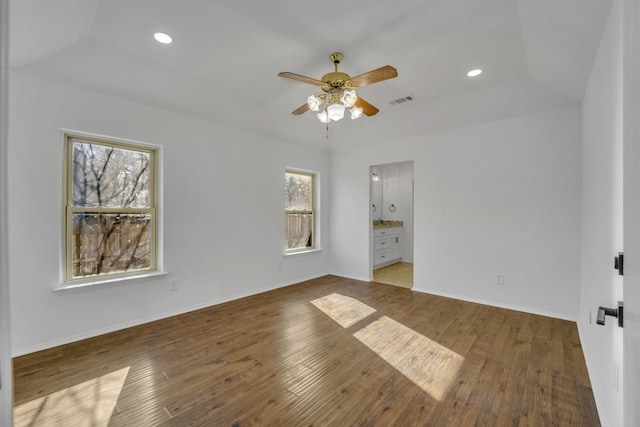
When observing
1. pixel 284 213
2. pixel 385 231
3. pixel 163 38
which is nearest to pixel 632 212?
pixel 163 38

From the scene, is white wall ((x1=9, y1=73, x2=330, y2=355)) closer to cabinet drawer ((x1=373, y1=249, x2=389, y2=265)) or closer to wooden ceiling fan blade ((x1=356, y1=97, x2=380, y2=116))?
cabinet drawer ((x1=373, y1=249, x2=389, y2=265))

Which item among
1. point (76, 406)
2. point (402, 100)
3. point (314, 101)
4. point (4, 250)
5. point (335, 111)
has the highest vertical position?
point (402, 100)

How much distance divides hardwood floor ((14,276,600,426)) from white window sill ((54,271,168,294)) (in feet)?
1.69

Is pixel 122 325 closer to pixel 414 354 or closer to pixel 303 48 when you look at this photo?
pixel 414 354

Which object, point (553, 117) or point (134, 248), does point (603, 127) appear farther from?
point (134, 248)

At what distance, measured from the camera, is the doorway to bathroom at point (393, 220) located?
20.9 ft

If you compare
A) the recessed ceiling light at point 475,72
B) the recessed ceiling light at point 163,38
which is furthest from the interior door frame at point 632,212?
the recessed ceiling light at point 163,38

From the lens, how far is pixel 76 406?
193 cm

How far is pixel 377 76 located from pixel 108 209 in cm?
311

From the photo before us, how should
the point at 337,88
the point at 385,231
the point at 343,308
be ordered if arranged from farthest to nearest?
1. the point at 385,231
2. the point at 343,308
3. the point at 337,88

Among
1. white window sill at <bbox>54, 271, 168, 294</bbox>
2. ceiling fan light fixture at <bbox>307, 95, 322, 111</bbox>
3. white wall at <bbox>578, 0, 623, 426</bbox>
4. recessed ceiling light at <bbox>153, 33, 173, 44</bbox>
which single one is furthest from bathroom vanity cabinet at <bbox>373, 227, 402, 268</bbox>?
recessed ceiling light at <bbox>153, 33, 173, 44</bbox>

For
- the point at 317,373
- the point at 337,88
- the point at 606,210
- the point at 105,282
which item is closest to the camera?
the point at 606,210

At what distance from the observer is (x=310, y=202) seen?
570 centimetres

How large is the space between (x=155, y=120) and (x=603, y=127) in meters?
4.23
